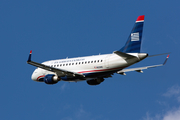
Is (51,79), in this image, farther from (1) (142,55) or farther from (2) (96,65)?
(1) (142,55)

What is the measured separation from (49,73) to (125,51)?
1440 centimetres

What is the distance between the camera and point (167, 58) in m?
50.5

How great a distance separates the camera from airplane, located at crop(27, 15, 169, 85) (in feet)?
160

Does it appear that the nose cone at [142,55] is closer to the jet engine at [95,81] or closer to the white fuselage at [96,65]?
the white fuselage at [96,65]

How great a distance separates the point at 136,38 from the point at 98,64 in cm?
692

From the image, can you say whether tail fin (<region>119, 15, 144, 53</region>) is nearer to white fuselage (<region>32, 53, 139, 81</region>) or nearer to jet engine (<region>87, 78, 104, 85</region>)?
white fuselage (<region>32, 53, 139, 81</region>)

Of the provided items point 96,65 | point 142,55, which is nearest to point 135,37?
point 142,55

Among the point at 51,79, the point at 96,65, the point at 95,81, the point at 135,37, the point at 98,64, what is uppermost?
the point at 135,37

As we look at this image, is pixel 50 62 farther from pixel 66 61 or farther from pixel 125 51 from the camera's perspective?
pixel 125 51

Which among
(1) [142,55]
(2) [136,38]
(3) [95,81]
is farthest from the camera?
(3) [95,81]

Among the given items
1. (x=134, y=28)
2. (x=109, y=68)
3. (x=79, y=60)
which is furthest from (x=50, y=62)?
(x=134, y=28)

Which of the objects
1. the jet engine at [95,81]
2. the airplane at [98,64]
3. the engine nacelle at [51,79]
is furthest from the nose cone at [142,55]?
the engine nacelle at [51,79]

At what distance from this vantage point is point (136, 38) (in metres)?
49.4

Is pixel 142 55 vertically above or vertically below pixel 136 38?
below
